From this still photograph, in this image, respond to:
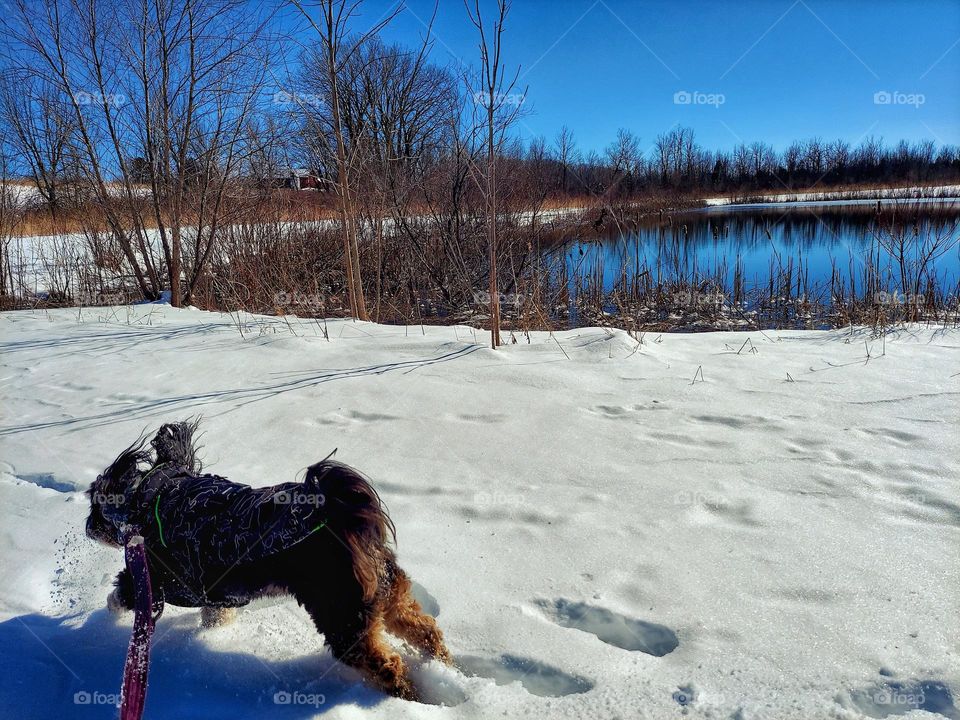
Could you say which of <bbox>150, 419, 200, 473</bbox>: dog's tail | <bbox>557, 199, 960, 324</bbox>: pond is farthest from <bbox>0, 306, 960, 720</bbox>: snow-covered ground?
<bbox>557, 199, 960, 324</bbox>: pond

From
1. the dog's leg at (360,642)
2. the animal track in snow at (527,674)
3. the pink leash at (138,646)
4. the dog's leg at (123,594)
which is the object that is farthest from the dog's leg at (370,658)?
the dog's leg at (123,594)

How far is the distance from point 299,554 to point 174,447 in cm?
72

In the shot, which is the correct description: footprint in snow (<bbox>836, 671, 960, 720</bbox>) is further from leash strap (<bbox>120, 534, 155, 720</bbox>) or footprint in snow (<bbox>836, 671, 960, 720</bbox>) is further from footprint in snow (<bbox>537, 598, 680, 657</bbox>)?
leash strap (<bbox>120, 534, 155, 720</bbox>)

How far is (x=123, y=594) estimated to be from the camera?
79.0 inches

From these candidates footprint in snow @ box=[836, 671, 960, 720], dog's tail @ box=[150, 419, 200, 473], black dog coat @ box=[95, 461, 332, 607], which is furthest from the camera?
dog's tail @ box=[150, 419, 200, 473]

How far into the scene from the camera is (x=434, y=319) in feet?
34.2

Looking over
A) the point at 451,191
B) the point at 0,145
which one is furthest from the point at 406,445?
the point at 0,145

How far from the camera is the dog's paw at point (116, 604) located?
2.02 meters

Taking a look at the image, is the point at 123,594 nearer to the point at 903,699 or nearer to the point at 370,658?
the point at 370,658

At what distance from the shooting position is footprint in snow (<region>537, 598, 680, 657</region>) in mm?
1963

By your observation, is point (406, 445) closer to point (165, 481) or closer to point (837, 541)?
point (165, 481)

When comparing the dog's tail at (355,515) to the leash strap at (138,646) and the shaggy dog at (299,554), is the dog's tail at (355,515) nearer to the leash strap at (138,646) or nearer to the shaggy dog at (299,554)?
the shaggy dog at (299,554)

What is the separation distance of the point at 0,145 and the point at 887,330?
41.2 feet

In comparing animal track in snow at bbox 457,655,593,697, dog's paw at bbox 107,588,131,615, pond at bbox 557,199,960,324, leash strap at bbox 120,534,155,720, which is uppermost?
pond at bbox 557,199,960,324
